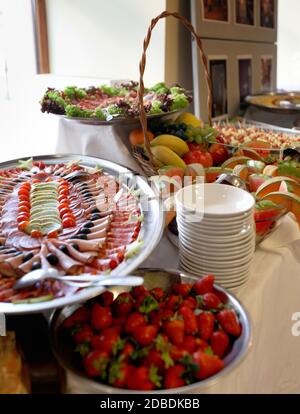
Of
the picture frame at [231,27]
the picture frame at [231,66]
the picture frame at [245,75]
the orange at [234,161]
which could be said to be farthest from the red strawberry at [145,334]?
the picture frame at [245,75]

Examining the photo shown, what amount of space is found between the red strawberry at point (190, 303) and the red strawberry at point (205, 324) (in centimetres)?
3

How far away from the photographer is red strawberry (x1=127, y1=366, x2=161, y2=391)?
2.15ft

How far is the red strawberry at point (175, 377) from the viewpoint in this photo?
0.66 m

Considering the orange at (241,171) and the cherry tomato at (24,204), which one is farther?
the orange at (241,171)

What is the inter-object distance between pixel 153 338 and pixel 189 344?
0.20 feet

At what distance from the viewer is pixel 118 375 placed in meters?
0.66

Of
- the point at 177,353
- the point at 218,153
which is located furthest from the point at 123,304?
the point at 218,153

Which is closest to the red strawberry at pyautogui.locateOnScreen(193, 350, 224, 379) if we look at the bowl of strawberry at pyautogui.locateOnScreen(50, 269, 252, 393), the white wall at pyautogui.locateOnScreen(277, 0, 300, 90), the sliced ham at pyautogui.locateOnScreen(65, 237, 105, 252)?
the bowl of strawberry at pyautogui.locateOnScreen(50, 269, 252, 393)

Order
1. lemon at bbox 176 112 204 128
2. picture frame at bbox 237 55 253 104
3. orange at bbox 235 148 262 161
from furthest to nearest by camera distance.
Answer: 1. picture frame at bbox 237 55 253 104
2. lemon at bbox 176 112 204 128
3. orange at bbox 235 148 262 161

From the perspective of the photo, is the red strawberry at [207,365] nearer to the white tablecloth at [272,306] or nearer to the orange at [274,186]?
the white tablecloth at [272,306]

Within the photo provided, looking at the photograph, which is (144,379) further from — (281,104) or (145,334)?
(281,104)

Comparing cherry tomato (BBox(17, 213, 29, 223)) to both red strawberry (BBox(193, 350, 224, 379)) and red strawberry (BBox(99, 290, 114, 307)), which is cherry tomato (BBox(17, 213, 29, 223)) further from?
red strawberry (BBox(193, 350, 224, 379))
